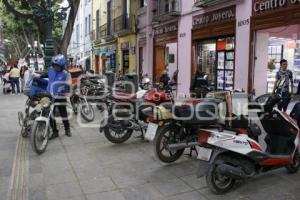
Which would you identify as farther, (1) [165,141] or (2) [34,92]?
(2) [34,92]

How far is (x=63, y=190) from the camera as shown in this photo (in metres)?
4.77

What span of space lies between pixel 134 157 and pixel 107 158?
43cm

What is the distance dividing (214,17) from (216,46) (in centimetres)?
107

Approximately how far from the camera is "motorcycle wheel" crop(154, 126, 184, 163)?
5.58 m

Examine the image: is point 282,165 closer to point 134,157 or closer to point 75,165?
point 134,157

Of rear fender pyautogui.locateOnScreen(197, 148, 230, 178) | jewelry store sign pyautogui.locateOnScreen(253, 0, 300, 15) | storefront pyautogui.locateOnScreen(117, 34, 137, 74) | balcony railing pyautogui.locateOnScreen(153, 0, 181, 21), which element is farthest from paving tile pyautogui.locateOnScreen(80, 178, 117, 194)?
storefront pyautogui.locateOnScreen(117, 34, 137, 74)

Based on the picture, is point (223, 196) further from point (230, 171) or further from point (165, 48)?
point (165, 48)

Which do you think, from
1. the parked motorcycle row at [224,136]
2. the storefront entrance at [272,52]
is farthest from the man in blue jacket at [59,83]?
the storefront entrance at [272,52]

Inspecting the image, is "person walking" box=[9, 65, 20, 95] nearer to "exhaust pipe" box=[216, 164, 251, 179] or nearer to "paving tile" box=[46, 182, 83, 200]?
"paving tile" box=[46, 182, 83, 200]

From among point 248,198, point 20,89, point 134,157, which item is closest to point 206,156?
point 248,198

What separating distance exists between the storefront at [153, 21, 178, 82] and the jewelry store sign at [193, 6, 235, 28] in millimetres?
2028

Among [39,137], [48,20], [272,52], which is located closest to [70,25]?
[48,20]

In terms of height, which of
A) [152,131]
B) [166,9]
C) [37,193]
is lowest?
[37,193]

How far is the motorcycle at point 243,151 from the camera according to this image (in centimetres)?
454
